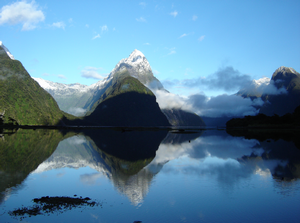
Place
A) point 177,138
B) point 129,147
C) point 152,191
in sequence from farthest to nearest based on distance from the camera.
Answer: point 177,138
point 129,147
point 152,191

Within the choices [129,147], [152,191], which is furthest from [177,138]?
[152,191]

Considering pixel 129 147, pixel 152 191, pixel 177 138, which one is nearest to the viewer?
pixel 152 191

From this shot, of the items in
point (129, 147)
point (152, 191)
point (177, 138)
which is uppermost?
point (177, 138)

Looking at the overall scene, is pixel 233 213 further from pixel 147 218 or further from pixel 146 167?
pixel 146 167

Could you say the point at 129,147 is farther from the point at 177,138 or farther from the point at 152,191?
the point at 177,138

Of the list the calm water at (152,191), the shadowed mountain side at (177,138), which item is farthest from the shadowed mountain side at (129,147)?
the calm water at (152,191)

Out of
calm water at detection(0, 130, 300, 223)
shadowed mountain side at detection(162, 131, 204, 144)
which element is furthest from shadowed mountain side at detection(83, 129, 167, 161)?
calm water at detection(0, 130, 300, 223)

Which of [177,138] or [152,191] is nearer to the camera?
[152,191]

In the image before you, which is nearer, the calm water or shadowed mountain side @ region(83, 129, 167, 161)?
the calm water

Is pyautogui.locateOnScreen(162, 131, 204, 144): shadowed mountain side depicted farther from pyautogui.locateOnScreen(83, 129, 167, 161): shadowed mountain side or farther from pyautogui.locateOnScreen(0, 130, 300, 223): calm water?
pyautogui.locateOnScreen(0, 130, 300, 223): calm water

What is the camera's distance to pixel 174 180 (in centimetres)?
3078

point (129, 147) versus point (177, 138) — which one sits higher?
point (177, 138)

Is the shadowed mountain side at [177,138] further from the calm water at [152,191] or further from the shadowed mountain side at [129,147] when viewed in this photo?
the calm water at [152,191]

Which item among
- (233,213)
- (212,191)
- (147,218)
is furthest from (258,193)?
(147,218)
